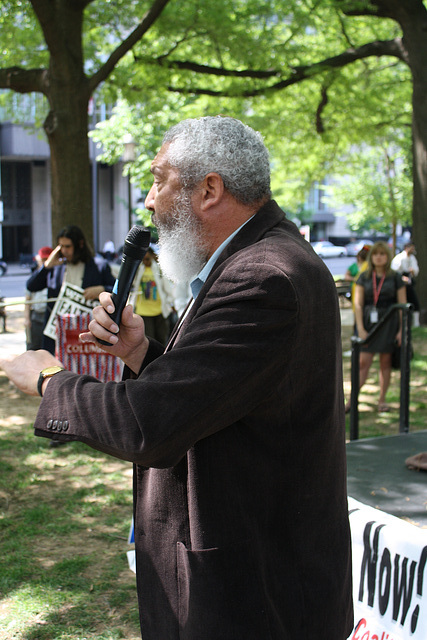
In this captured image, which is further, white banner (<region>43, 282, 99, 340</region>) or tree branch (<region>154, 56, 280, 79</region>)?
tree branch (<region>154, 56, 280, 79</region>)

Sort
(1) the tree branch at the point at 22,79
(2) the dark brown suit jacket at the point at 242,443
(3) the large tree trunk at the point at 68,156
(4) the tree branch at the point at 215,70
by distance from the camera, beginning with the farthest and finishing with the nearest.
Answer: (4) the tree branch at the point at 215,70
(1) the tree branch at the point at 22,79
(3) the large tree trunk at the point at 68,156
(2) the dark brown suit jacket at the point at 242,443

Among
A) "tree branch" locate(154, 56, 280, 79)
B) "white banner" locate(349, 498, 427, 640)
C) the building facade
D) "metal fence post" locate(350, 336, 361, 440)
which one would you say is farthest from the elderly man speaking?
the building facade

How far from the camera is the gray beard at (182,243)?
1.74 m

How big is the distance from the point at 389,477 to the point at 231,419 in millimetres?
2908

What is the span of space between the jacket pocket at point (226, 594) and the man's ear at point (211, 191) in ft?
2.60

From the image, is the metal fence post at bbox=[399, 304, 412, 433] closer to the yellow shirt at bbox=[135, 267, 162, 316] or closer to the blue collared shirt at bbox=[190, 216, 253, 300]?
the yellow shirt at bbox=[135, 267, 162, 316]

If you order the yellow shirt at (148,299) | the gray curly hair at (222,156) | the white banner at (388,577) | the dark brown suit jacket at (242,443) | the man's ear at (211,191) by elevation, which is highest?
the gray curly hair at (222,156)

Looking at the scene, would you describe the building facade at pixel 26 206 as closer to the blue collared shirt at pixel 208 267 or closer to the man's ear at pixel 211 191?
the blue collared shirt at pixel 208 267

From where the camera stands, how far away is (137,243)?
6.00 ft

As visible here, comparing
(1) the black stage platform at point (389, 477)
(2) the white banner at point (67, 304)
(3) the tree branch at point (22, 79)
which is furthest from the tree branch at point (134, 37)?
(1) the black stage platform at point (389, 477)

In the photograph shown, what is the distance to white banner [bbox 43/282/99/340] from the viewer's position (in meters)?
6.69

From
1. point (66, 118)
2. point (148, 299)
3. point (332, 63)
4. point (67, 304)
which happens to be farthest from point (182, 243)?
point (332, 63)

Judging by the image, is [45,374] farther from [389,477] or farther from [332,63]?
[332,63]

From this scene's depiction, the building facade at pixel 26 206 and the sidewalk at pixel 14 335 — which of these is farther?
the building facade at pixel 26 206
